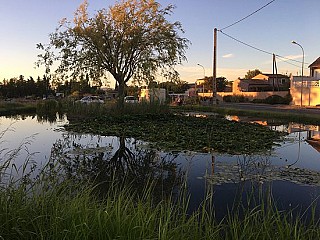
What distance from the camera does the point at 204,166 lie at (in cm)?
884

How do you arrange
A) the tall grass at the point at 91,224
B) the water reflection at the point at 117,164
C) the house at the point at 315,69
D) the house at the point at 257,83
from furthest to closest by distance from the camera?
the house at the point at 257,83
the house at the point at 315,69
the water reflection at the point at 117,164
the tall grass at the point at 91,224

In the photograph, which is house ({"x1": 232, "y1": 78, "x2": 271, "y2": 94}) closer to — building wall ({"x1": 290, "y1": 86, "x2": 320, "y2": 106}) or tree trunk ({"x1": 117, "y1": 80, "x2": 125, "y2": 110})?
building wall ({"x1": 290, "y1": 86, "x2": 320, "y2": 106})

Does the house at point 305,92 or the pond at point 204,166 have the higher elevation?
the house at point 305,92

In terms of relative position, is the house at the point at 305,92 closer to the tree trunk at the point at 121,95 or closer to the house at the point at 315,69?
the house at the point at 315,69

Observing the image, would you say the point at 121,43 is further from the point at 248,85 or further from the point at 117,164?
the point at 248,85

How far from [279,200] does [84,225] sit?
426 cm

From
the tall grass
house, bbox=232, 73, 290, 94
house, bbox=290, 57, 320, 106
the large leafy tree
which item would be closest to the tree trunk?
the large leafy tree

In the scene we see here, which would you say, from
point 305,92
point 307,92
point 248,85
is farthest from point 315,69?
point 248,85

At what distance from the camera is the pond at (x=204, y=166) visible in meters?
6.30

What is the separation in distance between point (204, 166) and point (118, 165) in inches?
94.9

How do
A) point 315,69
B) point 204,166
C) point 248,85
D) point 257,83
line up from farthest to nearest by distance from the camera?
1. point 257,83
2. point 248,85
3. point 315,69
4. point 204,166

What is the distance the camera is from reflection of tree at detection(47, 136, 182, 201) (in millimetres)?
7031

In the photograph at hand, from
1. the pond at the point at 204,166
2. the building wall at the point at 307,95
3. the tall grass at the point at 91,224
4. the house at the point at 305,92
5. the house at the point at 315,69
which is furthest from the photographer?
the house at the point at 315,69

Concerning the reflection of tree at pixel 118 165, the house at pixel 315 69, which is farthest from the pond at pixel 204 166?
the house at pixel 315 69
